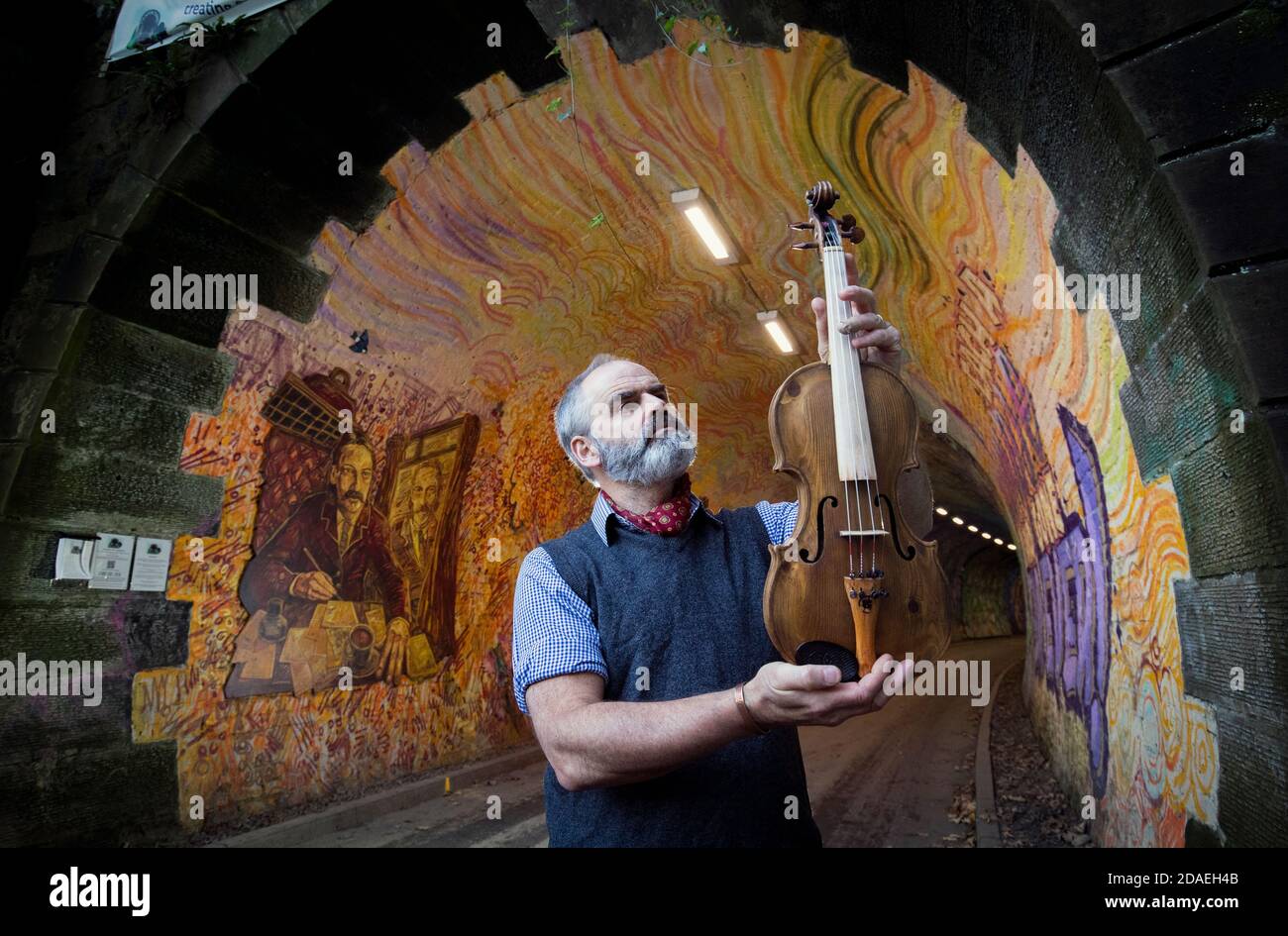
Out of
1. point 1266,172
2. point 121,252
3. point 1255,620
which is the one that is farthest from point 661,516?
point 121,252

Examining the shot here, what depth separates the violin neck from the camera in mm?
1955

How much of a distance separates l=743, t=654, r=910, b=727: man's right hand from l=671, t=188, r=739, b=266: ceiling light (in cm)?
579

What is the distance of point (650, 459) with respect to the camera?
222 cm

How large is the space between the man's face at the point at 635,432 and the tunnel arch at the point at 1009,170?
5.09ft

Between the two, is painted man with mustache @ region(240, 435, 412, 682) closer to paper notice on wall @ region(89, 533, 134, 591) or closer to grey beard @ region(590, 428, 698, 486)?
paper notice on wall @ region(89, 533, 134, 591)

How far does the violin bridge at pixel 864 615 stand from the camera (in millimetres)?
1739

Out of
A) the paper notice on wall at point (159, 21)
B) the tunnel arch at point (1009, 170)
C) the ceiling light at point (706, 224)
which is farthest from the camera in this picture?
the ceiling light at point (706, 224)

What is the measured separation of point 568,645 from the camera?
1.93 meters

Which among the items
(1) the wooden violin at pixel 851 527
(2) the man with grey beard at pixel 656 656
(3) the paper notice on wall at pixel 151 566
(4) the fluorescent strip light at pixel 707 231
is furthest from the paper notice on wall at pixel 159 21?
(1) the wooden violin at pixel 851 527

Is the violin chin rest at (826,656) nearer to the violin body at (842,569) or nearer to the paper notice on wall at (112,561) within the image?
the violin body at (842,569)

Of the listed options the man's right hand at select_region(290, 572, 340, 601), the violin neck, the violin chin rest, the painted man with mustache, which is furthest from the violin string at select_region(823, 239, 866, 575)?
the man's right hand at select_region(290, 572, 340, 601)

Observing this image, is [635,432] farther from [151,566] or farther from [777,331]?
[777,331]

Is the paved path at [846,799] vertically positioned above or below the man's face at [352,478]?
below

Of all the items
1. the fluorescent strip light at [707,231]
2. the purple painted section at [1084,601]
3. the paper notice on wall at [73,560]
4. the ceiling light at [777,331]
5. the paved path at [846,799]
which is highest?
the fluorescent strip light at [707,231]
